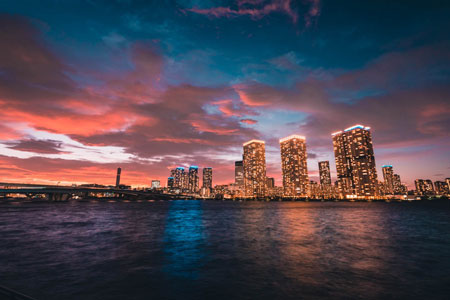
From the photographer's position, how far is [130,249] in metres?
24.4

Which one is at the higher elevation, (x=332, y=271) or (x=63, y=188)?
(x=63, y=188)

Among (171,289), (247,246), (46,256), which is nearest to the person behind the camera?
(171,289)

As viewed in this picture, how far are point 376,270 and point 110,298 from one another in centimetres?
2002

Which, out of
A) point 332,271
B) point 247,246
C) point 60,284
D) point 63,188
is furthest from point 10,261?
point 63,188

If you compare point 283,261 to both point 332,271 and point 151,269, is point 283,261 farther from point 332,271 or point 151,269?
point 151,269

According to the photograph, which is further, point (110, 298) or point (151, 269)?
point (151, 269)

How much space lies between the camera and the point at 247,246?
87.4 feet

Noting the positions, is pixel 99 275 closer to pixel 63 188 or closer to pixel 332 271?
pixel 332 271

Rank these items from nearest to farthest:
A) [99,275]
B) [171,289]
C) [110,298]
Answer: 1. [110,298]
2. [171,289]
3. [99,275]

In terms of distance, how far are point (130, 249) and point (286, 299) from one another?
19.1 m

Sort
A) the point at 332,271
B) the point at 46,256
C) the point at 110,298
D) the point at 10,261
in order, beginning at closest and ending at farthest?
the point at 110,298, the point at 332,271, the point at 10,261, the point at 46,256

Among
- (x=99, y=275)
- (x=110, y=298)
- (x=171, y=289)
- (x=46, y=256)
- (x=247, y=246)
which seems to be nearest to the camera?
(x=110, y=298)

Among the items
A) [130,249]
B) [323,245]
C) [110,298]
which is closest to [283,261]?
[323,245]

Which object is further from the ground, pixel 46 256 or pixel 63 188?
pixel 63 188
